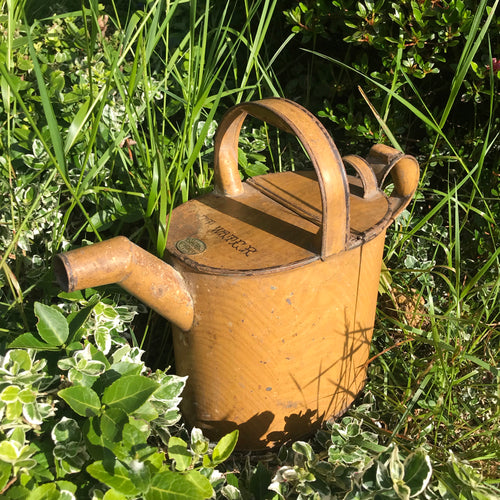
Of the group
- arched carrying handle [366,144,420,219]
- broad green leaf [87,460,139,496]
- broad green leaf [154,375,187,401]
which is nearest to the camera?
broad green leaf [87,460,139,496]

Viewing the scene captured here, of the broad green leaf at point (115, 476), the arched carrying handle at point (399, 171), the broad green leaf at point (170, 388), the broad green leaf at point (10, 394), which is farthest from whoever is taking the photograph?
the arched carrying handle at point (399, 171)

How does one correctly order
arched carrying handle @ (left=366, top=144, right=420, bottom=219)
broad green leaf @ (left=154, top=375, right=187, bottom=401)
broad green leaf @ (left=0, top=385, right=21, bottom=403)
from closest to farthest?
broad green leaf @ (left=0, top=385, right=21, bottom=403)
broad green leaf @ (left=154, top=375, right=187, bottom=401)
arched carrying handle @ (left=366, top=144, right=420, bottom=219)

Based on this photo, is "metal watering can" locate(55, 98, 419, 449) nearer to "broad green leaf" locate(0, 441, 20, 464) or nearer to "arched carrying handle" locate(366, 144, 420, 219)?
"arched carrying handle" locate(366, 144, 420, 219)

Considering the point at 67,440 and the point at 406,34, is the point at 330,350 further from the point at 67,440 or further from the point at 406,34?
the point at 406,34

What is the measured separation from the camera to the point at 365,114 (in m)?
2.21

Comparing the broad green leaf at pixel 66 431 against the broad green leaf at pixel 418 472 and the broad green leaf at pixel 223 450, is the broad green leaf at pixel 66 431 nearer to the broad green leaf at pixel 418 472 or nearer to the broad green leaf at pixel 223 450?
the broad green leaf at pixel 223 450

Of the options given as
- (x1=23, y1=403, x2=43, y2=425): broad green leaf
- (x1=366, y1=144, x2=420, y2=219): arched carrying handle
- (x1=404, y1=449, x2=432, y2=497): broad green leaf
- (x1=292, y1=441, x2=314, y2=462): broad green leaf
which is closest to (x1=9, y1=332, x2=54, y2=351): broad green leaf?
(x1=23, y1=403, x2=43, y2=425): broad green leaf

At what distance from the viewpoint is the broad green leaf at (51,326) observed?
1.28 metres

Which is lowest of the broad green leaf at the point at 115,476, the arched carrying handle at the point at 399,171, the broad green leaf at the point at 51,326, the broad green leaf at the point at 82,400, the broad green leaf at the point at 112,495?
the broad green leaf at the point at 112,495

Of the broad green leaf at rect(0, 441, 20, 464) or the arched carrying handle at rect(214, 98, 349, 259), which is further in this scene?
the arched carrying handle at rect(214, 98, 349, 259)

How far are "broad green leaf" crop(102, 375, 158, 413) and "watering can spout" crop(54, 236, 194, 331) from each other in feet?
0.62

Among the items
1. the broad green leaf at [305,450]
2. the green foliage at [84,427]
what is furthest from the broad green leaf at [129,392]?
the broad green leaf at [305,450]

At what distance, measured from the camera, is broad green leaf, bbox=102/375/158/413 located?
1.16 metres

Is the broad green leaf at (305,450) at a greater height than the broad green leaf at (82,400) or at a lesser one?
lesser
